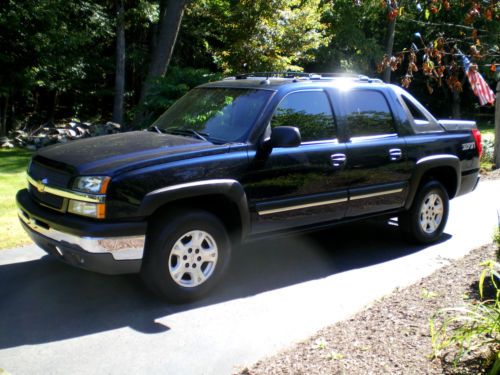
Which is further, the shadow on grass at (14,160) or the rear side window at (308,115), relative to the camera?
the shadow on grass at (14,160)

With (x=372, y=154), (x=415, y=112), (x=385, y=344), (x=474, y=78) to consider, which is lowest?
(x=385, y=344)

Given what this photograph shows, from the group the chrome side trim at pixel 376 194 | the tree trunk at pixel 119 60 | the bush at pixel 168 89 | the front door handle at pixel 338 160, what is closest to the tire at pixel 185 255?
the front door handle at pixel 338 160

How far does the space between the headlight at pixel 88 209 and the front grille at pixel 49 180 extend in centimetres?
16

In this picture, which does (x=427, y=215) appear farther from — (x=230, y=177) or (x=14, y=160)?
(x=14, y=160)

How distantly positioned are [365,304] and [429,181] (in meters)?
2.46

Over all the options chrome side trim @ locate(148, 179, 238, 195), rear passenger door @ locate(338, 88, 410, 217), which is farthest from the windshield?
rear passenger door @ locate(338, 88, 410, 217)

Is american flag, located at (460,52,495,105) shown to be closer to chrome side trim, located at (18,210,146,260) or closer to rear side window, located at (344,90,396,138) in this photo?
rear side window, located at (344,90,396,138)

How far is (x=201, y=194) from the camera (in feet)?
15.8

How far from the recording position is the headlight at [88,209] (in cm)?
445

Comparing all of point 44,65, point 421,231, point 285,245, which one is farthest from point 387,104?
point 44,65

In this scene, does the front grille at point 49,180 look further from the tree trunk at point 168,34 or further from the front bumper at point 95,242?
the tree trunk at point 168,34

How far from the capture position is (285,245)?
6875 millimetres

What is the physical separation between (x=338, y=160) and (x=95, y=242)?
8.46ft

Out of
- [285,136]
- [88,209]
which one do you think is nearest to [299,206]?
[285,136]
